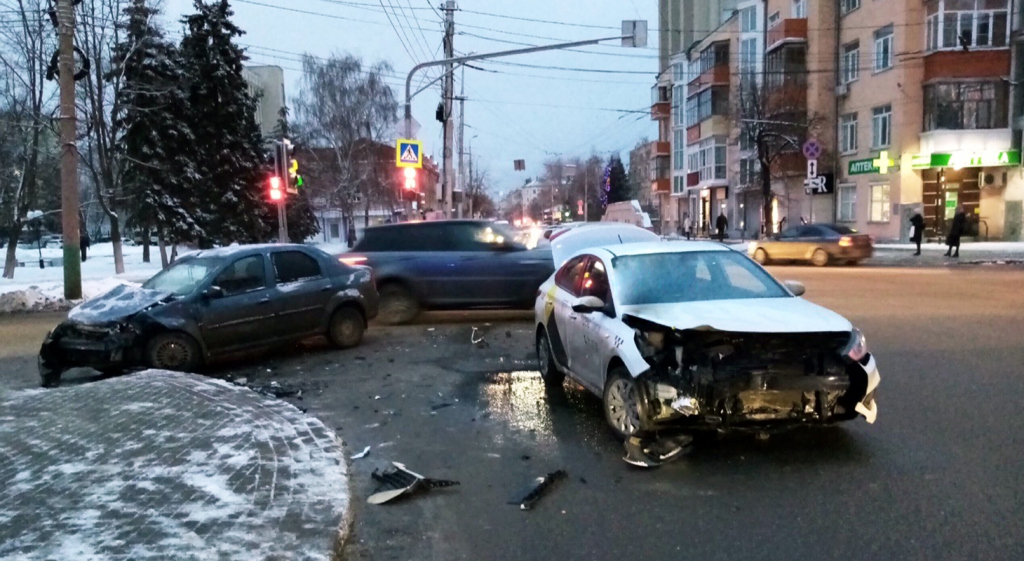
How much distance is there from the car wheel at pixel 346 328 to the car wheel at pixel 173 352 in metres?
2.02

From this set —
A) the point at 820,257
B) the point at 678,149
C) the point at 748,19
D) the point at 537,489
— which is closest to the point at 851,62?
the point at 748,19

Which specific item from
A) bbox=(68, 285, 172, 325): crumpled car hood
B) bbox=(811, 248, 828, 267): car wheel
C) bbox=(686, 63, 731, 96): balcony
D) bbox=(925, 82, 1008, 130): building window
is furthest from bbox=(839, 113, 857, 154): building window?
bbox=(68, 285, 172, 325): crumpled car hood

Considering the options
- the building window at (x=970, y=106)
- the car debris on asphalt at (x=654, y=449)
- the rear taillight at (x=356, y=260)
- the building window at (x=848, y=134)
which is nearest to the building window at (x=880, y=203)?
the building window at (x=848, y=134)

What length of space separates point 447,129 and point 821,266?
1364cm

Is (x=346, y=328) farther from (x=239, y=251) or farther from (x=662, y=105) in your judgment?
(x=662, y=105)

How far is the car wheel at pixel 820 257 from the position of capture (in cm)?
2583

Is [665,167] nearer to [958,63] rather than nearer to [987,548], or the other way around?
[958,63]

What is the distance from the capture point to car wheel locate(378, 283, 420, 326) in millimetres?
13719

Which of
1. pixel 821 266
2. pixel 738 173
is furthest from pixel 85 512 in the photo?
pixel 738 173

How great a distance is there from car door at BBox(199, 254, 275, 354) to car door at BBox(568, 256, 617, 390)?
4.54 meters

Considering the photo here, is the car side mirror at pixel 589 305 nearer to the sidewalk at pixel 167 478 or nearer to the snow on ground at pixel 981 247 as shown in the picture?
the sidewalk at pixel 167 478

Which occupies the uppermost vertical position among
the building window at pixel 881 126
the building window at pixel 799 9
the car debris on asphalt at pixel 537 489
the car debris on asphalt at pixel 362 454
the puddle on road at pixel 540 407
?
the building window at pixel 799 9

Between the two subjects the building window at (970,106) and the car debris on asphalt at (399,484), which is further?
the building window at (970,106)

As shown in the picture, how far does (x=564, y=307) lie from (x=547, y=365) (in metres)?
0.91
